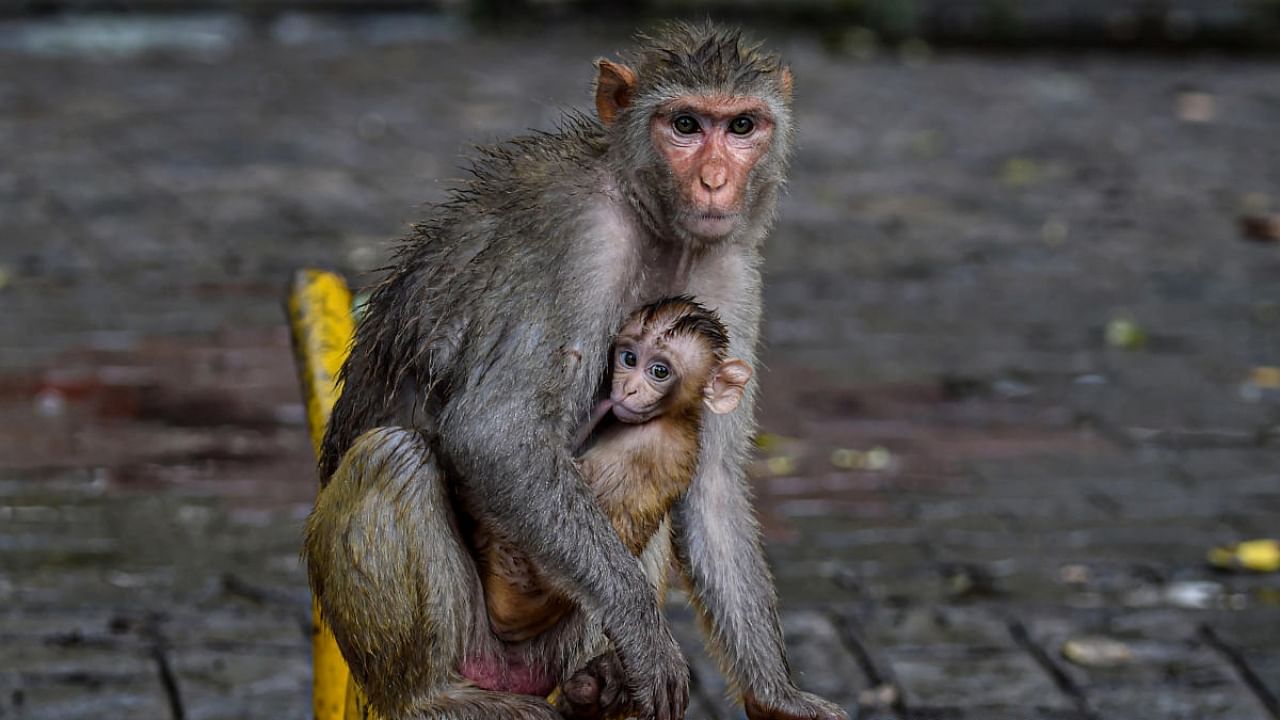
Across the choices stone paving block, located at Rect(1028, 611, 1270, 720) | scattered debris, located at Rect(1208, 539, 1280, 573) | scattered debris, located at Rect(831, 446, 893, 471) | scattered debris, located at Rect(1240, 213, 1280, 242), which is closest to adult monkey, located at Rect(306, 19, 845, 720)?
stone paving block, located at Rect(1028, 611, 1270, 720)

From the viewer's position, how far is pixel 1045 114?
11938mm

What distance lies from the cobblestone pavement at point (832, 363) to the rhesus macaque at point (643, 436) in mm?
766

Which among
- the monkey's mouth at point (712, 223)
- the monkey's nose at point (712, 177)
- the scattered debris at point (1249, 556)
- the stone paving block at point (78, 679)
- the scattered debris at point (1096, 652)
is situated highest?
the monkey's nose at point (712, 177)

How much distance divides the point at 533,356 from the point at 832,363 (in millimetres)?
4253

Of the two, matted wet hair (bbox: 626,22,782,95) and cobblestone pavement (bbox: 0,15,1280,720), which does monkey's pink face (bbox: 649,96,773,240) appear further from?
cobblestone pavement (bbox: 0,15,1280,720)

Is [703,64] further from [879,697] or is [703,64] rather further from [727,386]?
[879,697]

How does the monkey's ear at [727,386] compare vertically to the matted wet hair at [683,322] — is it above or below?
below

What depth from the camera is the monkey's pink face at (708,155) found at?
3.66 meters

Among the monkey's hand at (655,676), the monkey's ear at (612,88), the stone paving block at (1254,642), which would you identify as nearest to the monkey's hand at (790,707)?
the monkey's hand at (655,676)

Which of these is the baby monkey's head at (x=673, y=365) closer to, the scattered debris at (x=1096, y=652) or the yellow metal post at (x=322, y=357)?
the yellow metal post at (x=322, y=357)

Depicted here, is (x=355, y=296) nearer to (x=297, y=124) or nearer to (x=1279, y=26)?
(x=297, y=124)

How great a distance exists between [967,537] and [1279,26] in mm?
9658

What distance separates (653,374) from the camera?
3.73 meters

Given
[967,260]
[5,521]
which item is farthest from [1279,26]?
[5,521]
